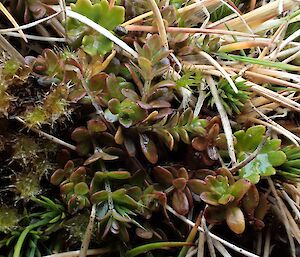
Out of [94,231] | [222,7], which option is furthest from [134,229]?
[222,7]

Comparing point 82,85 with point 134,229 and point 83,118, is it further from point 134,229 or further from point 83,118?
point 134,229

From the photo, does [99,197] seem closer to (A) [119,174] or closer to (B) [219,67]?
(A) [119,174]

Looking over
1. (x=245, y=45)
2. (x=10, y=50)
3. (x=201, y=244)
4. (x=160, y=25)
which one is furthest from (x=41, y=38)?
(x=201, y=244)

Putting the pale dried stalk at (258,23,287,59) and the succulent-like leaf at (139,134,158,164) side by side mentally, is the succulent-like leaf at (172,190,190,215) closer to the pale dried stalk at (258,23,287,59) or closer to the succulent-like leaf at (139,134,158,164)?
the succulent-like leaf at (139,134,158,164)

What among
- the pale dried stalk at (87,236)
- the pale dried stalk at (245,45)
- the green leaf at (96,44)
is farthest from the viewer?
the pale dried stalk at (245,45)

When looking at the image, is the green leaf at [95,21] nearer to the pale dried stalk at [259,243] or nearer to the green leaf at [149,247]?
the green leaf at [149,247]

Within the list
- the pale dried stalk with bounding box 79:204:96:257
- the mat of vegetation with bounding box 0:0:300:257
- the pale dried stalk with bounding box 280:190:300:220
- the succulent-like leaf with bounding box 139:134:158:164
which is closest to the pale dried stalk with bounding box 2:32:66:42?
the mat of vegetation with bounding box 0:0:300:257

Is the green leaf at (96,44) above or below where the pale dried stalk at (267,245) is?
above

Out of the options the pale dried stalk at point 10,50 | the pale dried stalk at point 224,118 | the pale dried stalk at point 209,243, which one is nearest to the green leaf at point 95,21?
the pale dried stalk at point 10,50
